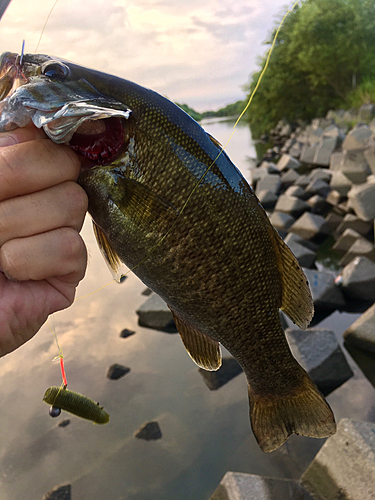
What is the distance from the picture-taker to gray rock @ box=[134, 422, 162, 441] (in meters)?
3.13

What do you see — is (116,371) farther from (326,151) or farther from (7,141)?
(326,151)

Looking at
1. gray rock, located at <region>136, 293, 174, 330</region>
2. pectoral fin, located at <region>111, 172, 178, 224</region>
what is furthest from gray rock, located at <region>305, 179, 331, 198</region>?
pectoral fin, located at <region>111, 172, 178, 224</region>

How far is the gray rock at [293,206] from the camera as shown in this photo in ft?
26.0

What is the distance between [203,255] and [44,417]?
2.97 meters

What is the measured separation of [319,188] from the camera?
8.75m

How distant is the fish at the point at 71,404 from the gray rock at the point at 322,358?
2.09m

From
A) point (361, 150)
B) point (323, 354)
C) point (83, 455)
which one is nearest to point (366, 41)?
point (361, 150)

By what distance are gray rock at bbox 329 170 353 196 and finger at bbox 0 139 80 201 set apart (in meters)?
7.72

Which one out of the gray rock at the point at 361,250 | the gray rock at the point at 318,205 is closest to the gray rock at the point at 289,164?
the gray rock at the point at 318,205

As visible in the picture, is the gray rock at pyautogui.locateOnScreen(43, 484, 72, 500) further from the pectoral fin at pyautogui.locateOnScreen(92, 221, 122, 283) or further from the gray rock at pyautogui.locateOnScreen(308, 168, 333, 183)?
the gray rock at pyautogui.locateOnScreen(308, 168, 333, 183)

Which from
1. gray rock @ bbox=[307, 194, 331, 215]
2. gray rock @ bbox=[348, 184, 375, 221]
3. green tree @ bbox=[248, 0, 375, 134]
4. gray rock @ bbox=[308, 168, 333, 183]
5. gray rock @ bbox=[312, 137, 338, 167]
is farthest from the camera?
green tree @ bbox=[248, 0, 375, 134]

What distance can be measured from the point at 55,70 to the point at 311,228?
613 centimetres

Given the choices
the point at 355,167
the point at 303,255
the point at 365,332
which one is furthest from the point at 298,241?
the point at 355,167

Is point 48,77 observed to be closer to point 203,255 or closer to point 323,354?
point 203,255
